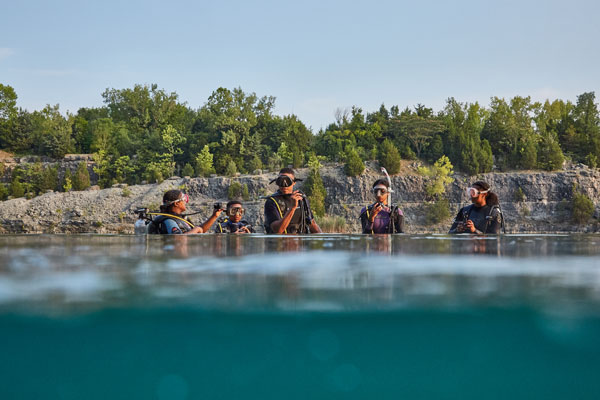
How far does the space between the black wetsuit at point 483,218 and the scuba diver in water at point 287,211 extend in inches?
63.7

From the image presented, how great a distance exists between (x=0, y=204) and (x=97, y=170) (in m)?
5.52

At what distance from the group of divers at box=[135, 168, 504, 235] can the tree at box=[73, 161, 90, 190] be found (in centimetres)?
2333

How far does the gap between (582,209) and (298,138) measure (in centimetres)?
1639

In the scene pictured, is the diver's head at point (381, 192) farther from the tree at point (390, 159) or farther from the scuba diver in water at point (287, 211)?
the tree at point (390, 159)

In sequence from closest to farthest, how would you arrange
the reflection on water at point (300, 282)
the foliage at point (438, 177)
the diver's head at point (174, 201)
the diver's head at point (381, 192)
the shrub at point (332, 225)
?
the reflection on water at point (300, 282) → the diver's head at point (174, 201) → the diver's head at point (381, 192) → the shrub at point (332, 225) → the foliage at point (438, 177)

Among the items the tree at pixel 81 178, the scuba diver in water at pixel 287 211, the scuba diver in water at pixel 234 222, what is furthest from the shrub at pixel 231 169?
the scuba diver in water at pixel 287 211

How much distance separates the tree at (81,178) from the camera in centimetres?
2673

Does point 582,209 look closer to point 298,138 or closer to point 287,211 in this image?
point 298,138

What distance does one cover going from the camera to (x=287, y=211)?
5.21 metres

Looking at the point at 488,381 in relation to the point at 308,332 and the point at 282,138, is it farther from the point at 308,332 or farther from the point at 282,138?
the point at 282,138

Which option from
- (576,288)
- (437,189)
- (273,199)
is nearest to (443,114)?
(437,189)

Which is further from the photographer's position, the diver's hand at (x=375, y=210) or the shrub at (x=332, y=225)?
the shrub at (x=332, y=225)

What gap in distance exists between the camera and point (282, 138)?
30203 mm

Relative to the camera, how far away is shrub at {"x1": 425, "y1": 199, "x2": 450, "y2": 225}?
78.4 feet
